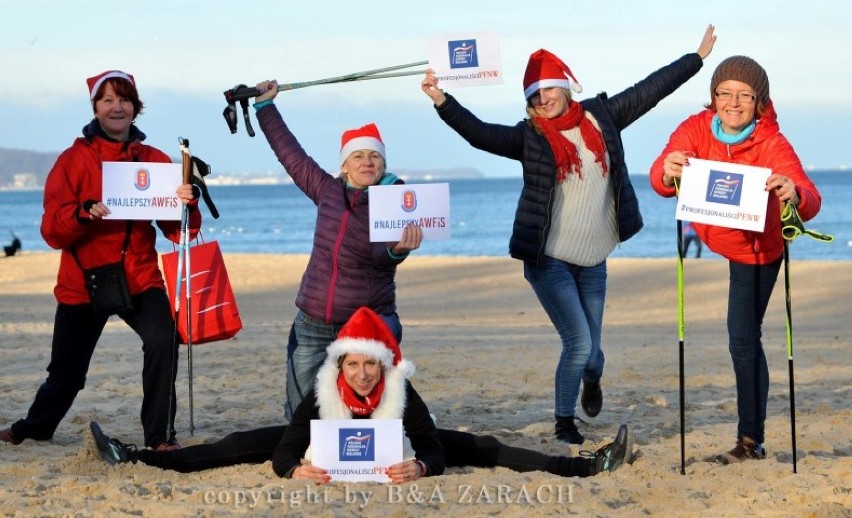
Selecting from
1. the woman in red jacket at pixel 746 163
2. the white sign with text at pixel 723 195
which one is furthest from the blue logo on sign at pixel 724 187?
the woman in red jacket at pixel 746 163

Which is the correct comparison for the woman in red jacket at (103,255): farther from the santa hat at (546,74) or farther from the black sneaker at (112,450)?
the santa hat at (546,74)

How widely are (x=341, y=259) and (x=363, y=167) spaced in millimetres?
510

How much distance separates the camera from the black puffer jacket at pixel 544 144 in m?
7.26

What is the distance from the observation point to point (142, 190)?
707cm

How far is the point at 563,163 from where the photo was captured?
7.27 metres

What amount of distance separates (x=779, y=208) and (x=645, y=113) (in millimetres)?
1325

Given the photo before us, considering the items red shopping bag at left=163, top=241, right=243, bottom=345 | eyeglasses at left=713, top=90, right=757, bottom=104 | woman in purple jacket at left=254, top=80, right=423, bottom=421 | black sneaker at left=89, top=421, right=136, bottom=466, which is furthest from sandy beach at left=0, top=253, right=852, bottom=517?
eyeglasses at left=713, top=90, right=757, bottom=104

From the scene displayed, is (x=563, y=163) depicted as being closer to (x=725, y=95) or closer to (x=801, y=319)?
(x=725, y=95)

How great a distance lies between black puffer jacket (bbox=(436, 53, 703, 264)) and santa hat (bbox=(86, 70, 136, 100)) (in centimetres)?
172

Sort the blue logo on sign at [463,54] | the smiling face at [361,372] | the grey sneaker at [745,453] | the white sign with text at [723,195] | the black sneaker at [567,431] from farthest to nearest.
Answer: the black sneaker at [567,431] < the blue logo on sign at [463,54] < the grey sneaker at [745,453] < the smiling face at [361,372] < the white sign with text at [723,195]

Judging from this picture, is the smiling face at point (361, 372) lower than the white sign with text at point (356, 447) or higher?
higher

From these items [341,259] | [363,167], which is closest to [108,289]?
[341,259]

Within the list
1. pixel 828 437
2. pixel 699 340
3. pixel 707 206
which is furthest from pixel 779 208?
pixel 699 340

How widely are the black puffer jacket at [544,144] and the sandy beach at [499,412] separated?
1.26 meters
